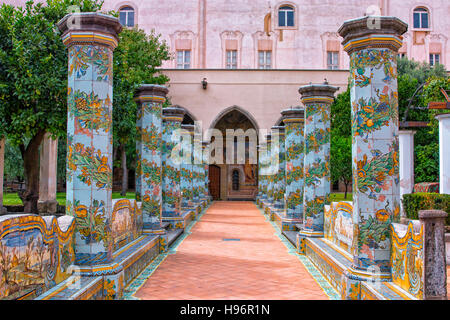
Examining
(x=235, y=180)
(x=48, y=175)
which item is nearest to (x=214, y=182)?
(x=235, y=180)

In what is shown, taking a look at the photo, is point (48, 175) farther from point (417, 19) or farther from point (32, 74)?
point (417, 19)

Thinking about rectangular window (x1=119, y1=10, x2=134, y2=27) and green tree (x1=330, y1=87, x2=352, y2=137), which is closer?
green tree (x1=330, y1=87, x2=352, y2=137)

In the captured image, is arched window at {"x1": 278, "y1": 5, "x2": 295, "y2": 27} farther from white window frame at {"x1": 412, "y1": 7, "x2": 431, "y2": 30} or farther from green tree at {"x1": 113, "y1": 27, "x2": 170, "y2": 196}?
green tree at {"x1": 113, "y1": 27, "x2": 170, "y2": 196}

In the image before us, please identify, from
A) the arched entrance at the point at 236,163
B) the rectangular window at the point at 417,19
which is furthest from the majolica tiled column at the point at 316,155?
the rectangular window at the point at 417,19

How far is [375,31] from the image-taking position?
17.0ft

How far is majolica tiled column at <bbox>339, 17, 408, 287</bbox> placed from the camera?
5129 mm

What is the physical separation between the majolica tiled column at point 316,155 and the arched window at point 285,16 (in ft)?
75.6

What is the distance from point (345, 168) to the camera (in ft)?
84.6

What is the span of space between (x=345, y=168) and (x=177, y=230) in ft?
54.3

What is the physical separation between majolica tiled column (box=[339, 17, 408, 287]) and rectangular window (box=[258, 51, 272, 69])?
2582cm

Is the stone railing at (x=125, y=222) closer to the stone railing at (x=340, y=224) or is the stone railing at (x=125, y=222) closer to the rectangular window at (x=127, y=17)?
the stone railing at (x=340, y=224)

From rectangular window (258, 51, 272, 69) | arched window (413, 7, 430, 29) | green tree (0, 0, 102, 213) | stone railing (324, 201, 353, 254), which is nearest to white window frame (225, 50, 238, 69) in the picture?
rectangular window (258, 51, 272, 69)

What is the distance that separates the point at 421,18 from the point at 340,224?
2865cm

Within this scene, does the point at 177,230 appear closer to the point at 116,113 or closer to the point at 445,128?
the point at 116,113
